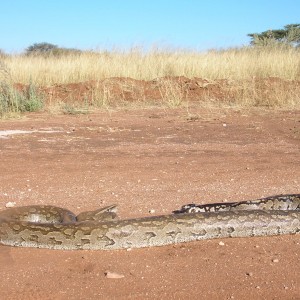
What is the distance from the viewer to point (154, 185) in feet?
25.6

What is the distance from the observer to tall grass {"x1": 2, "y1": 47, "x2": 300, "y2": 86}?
21.3 metres

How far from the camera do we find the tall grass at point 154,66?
70.0 feet

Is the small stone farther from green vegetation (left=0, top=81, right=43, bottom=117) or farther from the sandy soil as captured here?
green vegetation (left=0, top=81, right=43, bottom=117)

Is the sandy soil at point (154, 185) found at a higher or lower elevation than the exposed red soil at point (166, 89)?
lower

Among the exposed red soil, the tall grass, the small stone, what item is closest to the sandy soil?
the small stone

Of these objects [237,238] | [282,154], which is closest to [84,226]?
[237,238]

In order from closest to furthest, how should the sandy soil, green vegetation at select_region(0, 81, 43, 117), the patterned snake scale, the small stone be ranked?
the sandy soil < the small stone < the patterned snake scale < green vegetation at select_region(0, 81, 43, 117)

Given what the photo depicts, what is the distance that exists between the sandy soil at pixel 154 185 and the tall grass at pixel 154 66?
5754 millimetres

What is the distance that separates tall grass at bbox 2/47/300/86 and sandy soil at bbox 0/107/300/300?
575cm

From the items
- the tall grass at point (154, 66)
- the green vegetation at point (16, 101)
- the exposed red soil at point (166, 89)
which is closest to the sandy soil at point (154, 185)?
the green vegetation at point (16, 101)

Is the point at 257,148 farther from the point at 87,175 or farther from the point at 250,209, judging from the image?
the point at 250,209

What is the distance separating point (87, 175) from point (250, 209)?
3049mm

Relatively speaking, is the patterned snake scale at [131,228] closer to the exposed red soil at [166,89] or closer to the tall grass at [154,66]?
the exposed red soil at [166,89]

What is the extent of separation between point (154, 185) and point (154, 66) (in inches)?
589
